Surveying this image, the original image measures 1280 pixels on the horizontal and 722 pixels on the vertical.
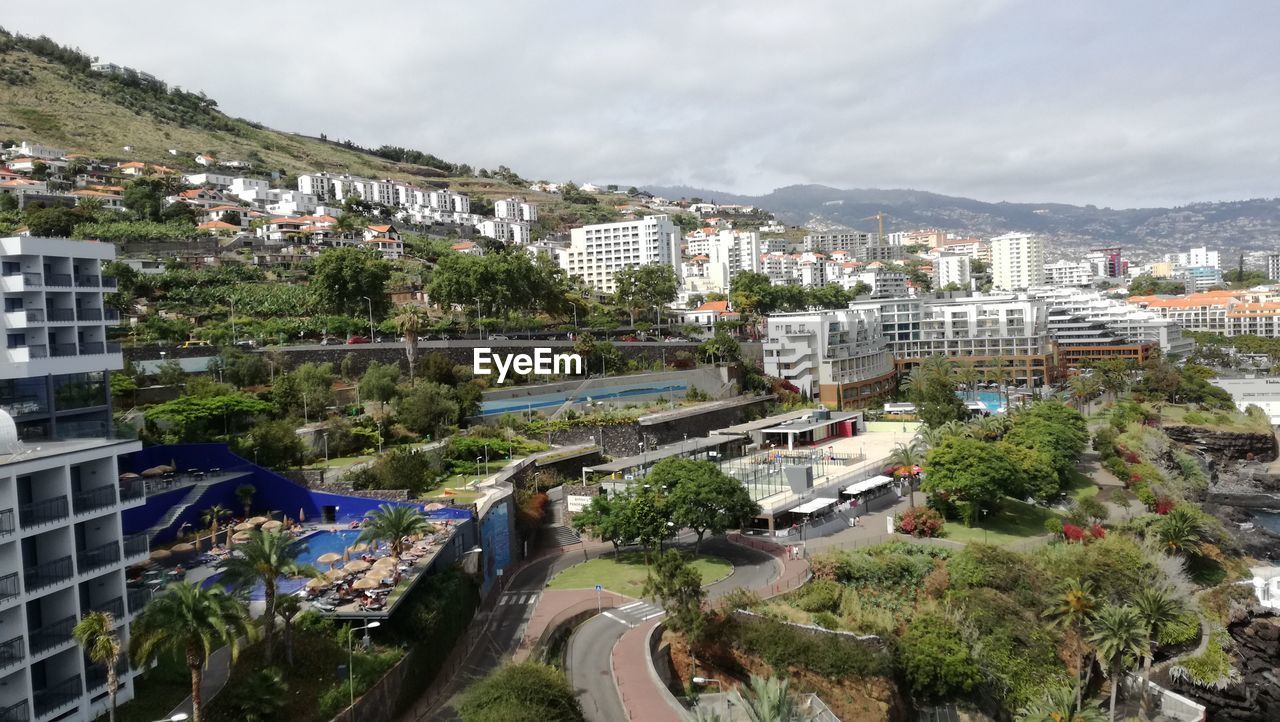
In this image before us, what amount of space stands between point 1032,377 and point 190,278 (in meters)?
81.6

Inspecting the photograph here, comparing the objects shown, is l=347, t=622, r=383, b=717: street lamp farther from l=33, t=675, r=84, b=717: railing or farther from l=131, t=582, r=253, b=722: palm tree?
l=33, t=675, r=84, b=717: railing

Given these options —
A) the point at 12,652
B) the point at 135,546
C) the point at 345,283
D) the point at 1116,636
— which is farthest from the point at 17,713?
the point at 345,283

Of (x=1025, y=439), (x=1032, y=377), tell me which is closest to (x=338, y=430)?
(x=1025, y=439)

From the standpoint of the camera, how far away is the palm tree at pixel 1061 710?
25688 mm

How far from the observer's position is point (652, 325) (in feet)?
276

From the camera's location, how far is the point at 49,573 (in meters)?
20.1

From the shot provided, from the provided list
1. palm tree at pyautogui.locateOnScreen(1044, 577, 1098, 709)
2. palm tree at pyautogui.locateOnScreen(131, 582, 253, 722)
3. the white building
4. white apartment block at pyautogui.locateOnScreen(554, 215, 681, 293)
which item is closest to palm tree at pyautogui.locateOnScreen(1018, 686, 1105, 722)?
palm tree at pyautogui.locateOnScreen(1044, 577, 1098, 709)

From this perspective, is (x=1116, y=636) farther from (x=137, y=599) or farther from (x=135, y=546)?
(x=135, y=546)

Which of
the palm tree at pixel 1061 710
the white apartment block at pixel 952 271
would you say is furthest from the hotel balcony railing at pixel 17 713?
the white apartment block at pixel 952 271

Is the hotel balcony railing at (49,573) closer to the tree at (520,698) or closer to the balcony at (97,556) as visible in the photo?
the balcony at (97,556)

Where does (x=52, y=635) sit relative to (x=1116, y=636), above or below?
above

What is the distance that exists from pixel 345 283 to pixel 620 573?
40.1 metres

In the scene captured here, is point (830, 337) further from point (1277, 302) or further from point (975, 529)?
point (1277, 302)

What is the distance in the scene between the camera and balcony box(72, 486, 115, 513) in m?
21.3
